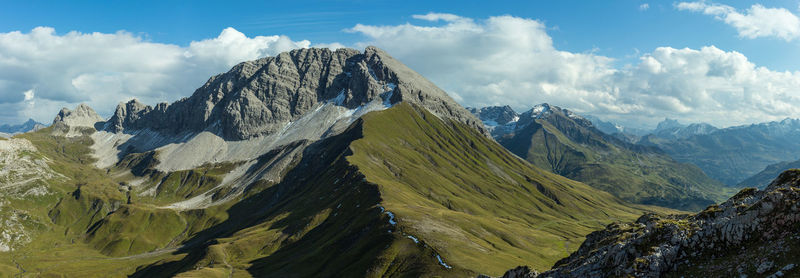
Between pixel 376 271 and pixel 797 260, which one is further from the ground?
pixel 797 260

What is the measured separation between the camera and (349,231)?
18538 centimetres

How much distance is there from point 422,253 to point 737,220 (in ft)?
348

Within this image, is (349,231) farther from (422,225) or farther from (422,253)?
(422,253)

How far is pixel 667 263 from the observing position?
46.2m

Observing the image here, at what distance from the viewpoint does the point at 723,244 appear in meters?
43.7

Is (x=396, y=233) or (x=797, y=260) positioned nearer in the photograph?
(x=797, y=260)

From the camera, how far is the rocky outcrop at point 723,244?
1511 inches

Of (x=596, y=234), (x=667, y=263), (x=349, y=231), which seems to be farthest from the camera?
(x=349, y=231)

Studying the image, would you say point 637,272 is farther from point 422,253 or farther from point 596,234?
point 422,253

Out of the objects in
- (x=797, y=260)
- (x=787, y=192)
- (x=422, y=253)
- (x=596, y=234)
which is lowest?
(x=422, y=253)

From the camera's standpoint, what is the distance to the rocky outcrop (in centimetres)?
3838

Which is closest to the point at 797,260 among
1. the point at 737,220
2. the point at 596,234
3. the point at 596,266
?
the point at 737,220

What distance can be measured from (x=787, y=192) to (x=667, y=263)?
13.4 m

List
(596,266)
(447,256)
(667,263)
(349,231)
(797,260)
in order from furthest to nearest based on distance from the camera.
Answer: (349,231) < (447,256) < (596,266) < (667,263) < (797,260)
